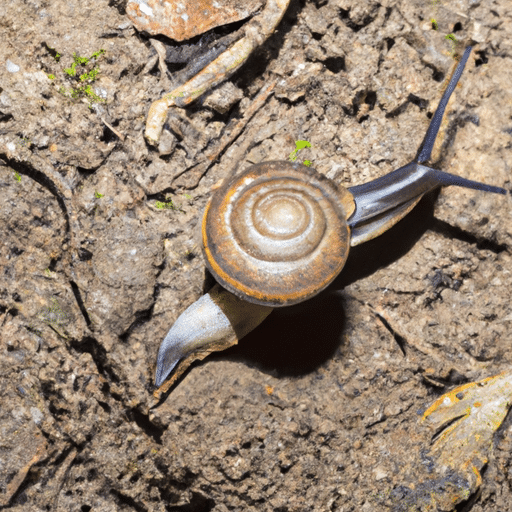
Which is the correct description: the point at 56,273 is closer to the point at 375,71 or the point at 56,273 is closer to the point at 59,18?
the point at 59,18

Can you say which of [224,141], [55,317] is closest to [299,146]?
[224,141]

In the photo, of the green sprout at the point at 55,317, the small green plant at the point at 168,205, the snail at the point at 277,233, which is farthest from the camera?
the small green plant at the point at 168,205

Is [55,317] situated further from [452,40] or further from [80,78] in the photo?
[452,40]

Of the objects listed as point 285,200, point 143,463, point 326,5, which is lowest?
point 143,463

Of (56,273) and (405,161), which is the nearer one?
(56,273)

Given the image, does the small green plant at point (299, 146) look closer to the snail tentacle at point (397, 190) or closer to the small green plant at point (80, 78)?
the snail tentacle at point (397, 190)

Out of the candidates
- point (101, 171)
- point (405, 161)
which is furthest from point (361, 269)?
point (101, 171)

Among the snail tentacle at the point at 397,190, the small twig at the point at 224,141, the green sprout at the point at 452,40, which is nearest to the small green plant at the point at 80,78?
the small twig at the point at 224,141
